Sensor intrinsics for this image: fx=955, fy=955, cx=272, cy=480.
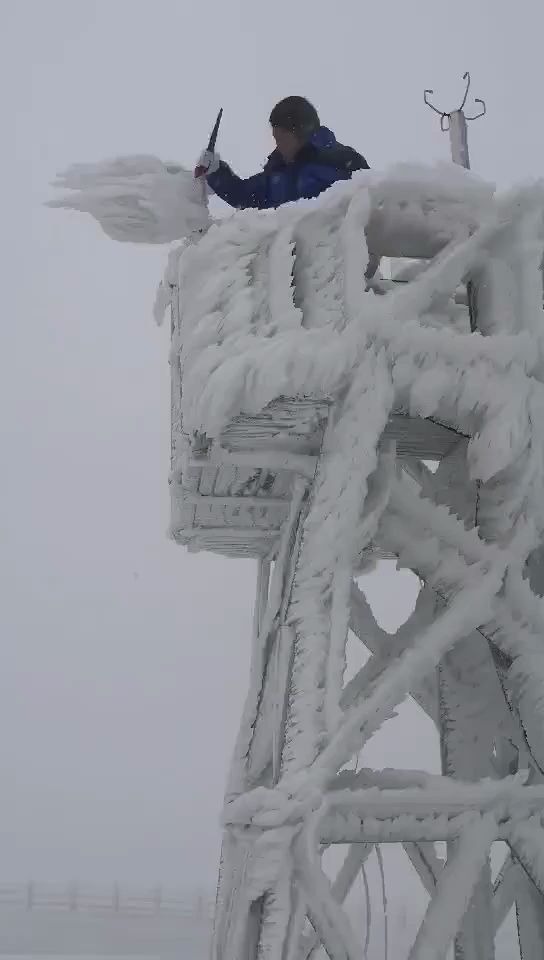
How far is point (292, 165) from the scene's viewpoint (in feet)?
24.8

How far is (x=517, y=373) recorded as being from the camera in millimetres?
6691

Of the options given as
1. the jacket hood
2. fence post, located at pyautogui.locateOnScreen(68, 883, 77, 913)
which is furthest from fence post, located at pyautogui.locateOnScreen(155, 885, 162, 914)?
the jacket hood

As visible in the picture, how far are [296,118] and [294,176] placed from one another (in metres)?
0.43

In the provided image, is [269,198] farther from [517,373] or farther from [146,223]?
[517,373]

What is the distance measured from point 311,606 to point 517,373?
2.19 metres

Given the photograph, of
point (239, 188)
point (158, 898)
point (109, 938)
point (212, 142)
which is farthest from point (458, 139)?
point (158, 898)

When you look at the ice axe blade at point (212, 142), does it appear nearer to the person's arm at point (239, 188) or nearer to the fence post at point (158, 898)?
the person's arm at point (239, 188)

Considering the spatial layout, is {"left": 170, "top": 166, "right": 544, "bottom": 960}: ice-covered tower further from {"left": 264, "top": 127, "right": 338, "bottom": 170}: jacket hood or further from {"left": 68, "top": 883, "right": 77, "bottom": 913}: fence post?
{"left": 68, "top": 883, "right": 77, "bottom": 913}: fence post

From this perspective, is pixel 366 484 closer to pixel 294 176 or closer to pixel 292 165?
pixel 294 176

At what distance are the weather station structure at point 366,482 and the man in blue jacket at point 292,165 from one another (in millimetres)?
542

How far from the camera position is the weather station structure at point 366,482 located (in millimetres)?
5961

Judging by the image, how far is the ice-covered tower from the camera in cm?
596

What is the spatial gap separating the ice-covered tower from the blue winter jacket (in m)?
0.74

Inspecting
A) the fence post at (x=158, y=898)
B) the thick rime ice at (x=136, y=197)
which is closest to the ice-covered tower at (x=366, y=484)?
the thick rime ice at (x=136, y=197)
